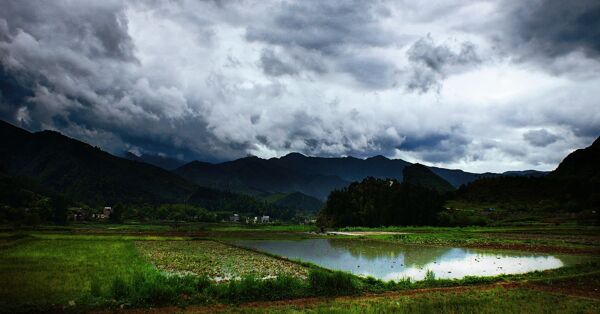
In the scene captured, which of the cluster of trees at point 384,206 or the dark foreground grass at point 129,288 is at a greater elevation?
the cluster of trees at point 384,206

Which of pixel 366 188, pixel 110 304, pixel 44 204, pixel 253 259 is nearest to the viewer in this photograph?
pixel 110 304

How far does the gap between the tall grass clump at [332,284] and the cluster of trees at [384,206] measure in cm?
8107

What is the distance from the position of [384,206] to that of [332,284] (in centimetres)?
8254

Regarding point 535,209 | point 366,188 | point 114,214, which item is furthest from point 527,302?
point 114,214

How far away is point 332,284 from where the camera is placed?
Answer: 19922 mm

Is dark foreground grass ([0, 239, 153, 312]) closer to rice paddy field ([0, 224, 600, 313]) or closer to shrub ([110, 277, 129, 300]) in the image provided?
rice paddy field ([0, 224, 600, 313])

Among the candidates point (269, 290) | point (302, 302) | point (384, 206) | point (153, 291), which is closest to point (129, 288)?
point (153, 291)

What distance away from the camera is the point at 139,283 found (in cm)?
1817

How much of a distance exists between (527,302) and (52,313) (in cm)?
1910

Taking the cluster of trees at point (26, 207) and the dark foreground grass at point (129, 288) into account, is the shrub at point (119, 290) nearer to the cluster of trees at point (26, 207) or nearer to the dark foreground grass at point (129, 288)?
the dark foreground grass at point (129, 288)

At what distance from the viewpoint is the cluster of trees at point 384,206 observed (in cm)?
9881

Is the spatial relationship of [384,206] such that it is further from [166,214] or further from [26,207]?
[26,207]

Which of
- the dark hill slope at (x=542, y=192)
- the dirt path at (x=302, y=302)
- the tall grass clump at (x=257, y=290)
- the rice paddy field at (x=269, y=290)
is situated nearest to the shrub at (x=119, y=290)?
the rice paddy field at (x=269, y=290)

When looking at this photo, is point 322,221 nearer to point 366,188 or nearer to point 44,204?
point 366,188
